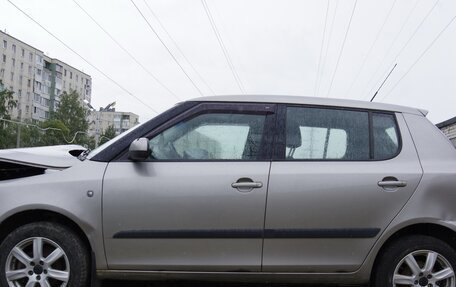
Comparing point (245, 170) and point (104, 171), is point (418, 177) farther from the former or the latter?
point (104, 171)

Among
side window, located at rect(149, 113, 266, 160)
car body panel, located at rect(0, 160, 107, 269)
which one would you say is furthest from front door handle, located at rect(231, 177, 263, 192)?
car body panel, located at rect(0, 160, 107, 269)

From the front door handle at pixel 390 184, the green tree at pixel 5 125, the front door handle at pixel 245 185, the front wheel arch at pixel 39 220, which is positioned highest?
the green tree at pixel 5 125

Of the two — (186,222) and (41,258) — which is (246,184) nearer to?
(186,222)

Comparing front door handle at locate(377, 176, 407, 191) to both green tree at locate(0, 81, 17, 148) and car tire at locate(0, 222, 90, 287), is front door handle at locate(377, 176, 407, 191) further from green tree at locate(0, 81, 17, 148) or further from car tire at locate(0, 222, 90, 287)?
green tree at locate(0, 81, 17, 148)

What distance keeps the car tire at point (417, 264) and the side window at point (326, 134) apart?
2.39ft

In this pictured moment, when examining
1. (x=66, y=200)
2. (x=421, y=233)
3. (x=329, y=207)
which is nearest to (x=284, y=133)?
(x=329, y=207)

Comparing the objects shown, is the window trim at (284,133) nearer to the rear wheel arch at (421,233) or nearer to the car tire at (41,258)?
the rear wheel arch at (421,233)

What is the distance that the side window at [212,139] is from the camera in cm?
404

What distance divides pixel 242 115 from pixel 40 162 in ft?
5.25

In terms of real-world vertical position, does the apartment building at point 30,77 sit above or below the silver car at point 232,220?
above

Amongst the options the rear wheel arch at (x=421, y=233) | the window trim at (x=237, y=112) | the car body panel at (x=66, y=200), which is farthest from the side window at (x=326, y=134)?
the car body panel at (x=66, y=200)

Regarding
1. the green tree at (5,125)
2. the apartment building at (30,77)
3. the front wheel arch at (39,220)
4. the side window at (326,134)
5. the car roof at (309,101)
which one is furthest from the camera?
the apartment building at (30,77)

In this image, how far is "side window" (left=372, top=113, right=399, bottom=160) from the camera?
4080 millimetres

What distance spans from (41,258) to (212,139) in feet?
5.04
